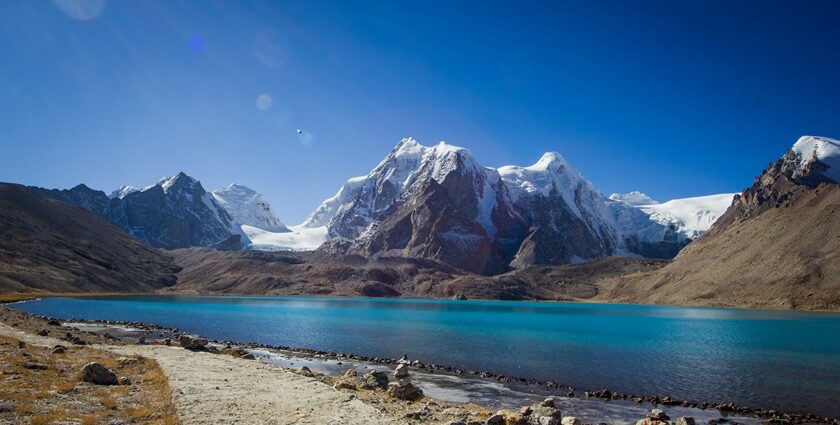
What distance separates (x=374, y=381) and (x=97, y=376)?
1829 cm

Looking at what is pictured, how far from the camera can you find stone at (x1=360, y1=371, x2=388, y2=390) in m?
37.8

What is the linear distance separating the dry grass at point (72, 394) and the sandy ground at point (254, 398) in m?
0.87

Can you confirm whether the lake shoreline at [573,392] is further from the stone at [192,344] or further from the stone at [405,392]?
the stone at [405,392]

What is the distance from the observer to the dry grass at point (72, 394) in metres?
20.0

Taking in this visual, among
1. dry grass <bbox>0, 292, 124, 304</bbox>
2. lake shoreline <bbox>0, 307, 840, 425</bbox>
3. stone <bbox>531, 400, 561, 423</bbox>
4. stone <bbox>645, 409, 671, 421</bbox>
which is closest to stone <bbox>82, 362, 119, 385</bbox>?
stone <bbox>531, 400, 561, 423</bbox>

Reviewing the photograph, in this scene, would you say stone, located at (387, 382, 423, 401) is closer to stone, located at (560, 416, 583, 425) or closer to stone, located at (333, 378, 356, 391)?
stone, located at (333, 378, 356, 391)

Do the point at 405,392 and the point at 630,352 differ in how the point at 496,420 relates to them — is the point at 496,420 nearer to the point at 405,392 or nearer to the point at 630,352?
the point at 405,392

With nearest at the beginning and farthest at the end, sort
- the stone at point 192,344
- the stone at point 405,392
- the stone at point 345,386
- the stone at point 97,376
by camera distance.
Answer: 1. the stone at point 97,376
2. the stone at point 345,386
3. the stone at point 405,392
4. the stone at point 192,344

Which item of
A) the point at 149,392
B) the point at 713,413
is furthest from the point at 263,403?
the point at 713,413

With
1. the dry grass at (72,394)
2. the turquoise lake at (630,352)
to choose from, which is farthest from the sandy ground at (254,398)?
the turquoise lake at (630,352)

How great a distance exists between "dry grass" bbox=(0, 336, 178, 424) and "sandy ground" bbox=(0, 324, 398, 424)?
2.85ft

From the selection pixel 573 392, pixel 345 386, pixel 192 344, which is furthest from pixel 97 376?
pixel 573 392

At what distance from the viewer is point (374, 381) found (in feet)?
127

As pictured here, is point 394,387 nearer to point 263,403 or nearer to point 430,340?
point 263,403
